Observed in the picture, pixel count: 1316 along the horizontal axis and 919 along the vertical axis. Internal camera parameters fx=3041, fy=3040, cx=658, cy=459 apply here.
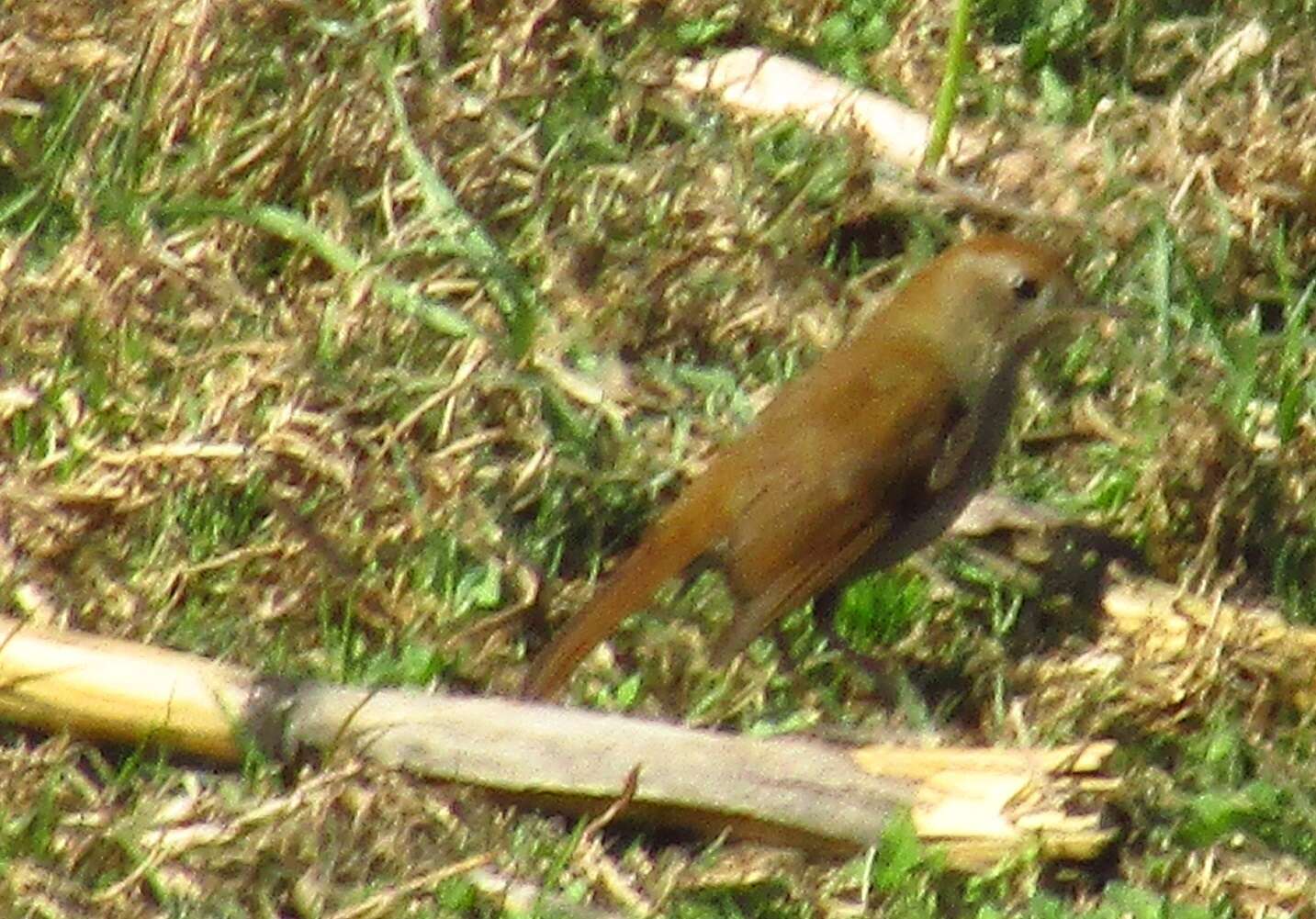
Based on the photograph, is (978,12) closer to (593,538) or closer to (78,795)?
(593,538)

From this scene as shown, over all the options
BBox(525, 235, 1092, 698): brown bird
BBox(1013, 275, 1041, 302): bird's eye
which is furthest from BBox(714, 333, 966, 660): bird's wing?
BBox(1013, 275, 1041, 302): bird's eye

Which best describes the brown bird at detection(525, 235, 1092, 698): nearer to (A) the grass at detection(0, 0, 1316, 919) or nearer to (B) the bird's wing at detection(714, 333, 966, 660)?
(B) the bird's wing at detection(714, 333, 966, 660)

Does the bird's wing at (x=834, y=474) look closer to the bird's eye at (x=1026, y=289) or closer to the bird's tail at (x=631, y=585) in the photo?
the bird's tail at (x=631, y=585)

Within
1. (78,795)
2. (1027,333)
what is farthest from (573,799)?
(1027,333)

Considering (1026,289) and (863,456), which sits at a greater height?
(1026,289)

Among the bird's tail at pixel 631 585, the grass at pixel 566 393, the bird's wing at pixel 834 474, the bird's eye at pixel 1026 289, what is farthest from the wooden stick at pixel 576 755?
the bird's eye at pixel 1026 289

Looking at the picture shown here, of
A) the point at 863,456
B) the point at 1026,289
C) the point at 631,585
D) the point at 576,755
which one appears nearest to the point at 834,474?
the point at 863,456

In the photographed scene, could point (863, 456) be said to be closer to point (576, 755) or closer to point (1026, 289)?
point (1026, 289)

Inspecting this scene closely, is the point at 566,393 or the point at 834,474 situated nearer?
the point at 834,474
